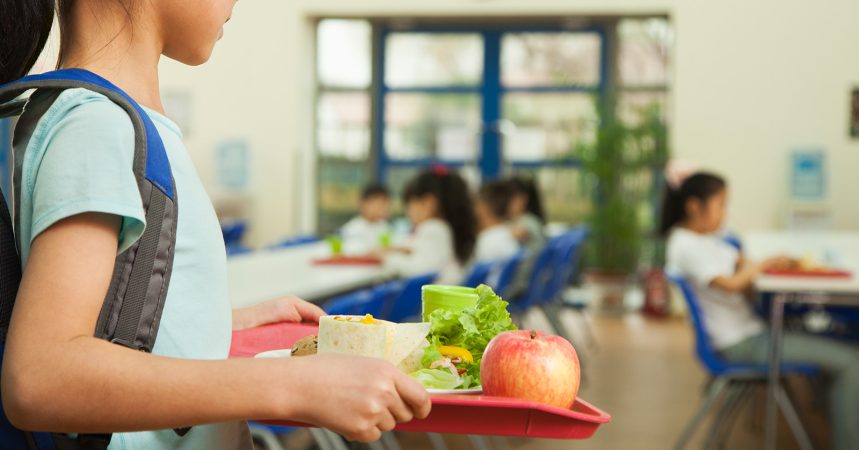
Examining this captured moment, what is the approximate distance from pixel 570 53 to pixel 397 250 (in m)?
6.04

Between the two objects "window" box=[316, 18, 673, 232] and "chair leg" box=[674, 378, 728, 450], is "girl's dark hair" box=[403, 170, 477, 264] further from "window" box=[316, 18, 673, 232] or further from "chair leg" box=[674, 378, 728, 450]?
"window" box=[316, 18, 673, 232]

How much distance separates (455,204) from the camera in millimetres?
6090

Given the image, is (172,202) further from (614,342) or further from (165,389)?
(614,342)

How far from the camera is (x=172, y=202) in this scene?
89 cm

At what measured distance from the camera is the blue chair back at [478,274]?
4684 mm

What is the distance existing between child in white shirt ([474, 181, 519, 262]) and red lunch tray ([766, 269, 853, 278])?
186cm

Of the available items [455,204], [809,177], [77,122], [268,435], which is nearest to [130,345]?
[77,122]

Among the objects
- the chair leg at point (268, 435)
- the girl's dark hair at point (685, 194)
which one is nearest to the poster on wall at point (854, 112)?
the girl's dark hair at point (685, 194)

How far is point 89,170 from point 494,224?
637 cm

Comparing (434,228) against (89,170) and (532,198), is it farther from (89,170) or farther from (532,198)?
(89,170)

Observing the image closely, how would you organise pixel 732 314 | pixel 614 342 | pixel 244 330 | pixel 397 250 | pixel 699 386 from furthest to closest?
pixel 614 342 → pixel 699 386 → pixel 397 250 → pixel 732 314 → pixel 244 330

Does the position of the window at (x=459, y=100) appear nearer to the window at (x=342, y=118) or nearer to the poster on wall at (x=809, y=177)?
the window at (x=342, y=118)

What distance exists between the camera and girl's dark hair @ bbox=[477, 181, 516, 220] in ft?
24.1

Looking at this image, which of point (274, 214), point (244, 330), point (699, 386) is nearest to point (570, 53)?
point (274, 214)
